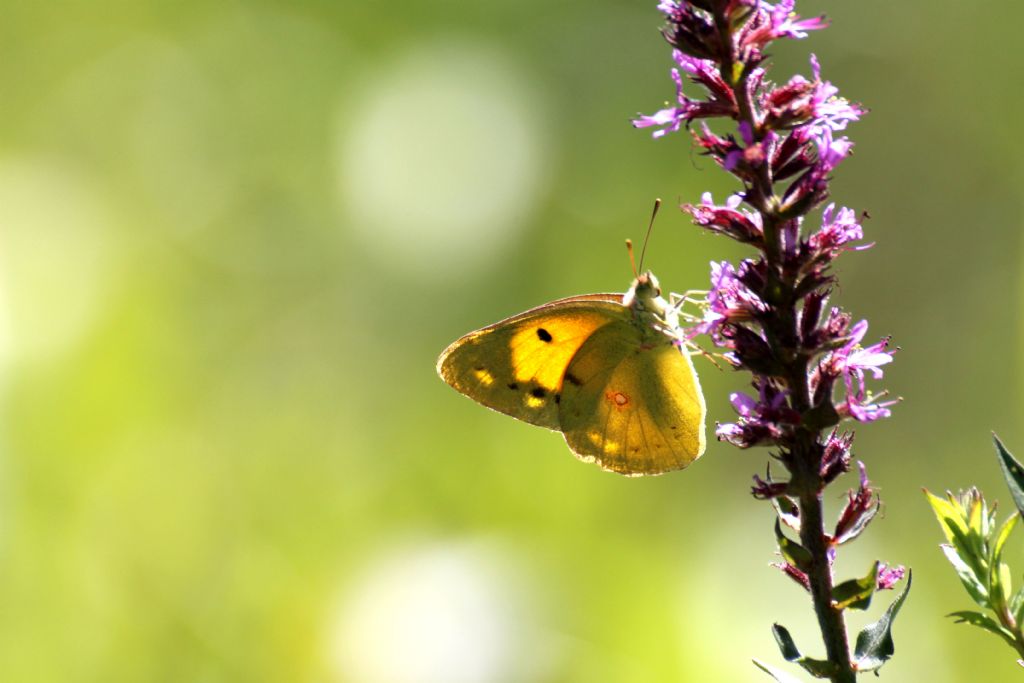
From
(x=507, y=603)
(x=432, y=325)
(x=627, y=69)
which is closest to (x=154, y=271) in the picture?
(x=432, y=325)

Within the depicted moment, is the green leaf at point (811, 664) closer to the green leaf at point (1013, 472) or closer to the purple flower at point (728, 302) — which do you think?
the green leaf at point (1013, 472)

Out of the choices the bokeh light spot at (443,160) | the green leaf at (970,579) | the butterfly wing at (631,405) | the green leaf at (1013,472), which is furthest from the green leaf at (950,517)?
the bokeh light spot at (443,160)

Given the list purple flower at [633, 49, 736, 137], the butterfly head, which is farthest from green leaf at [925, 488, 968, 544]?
the butterfly head

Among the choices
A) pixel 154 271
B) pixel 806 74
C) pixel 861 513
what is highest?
pixel 806 74

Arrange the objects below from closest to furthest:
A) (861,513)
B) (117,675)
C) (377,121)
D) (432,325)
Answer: (861,513) → (117,675) → (432,325) → (377,121)

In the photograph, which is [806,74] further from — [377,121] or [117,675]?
[117,675]

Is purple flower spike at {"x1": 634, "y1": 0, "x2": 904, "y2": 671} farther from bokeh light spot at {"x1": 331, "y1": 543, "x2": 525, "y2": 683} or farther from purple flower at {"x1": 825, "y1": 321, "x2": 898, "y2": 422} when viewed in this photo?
bokeh light spot at {"x1": 331, "y1": 543, "x2": 525, "y2": 683}
